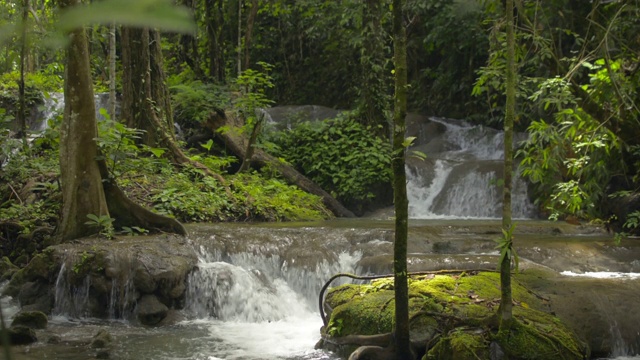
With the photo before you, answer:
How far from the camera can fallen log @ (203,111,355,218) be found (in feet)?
53.8

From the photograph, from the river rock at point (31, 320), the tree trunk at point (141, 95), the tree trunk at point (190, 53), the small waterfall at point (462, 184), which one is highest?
the tree trunk at point (190, 53)

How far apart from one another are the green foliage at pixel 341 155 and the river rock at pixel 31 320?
396 inches

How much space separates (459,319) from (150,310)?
4.03m

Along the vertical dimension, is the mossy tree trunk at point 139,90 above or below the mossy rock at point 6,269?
above

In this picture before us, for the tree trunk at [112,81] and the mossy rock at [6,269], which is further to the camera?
the tree trunk at [112,81]

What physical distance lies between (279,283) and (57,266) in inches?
117

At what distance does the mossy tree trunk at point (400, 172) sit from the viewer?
17.0 ft

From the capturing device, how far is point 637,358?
654cm

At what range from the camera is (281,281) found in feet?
31.4

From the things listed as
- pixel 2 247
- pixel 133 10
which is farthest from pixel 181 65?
pixel 133 10

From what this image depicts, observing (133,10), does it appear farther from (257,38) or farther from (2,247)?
(257,38)

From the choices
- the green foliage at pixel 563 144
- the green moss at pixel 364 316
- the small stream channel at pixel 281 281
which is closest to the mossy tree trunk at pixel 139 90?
the small stream channel at pixel 281 281

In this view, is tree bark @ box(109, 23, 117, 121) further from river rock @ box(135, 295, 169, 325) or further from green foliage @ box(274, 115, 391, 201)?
river rock @ box(135, 295, 169, 325)

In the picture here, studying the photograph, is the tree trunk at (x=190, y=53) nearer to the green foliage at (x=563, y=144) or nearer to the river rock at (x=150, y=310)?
the river rock at (x=150, y=310)
